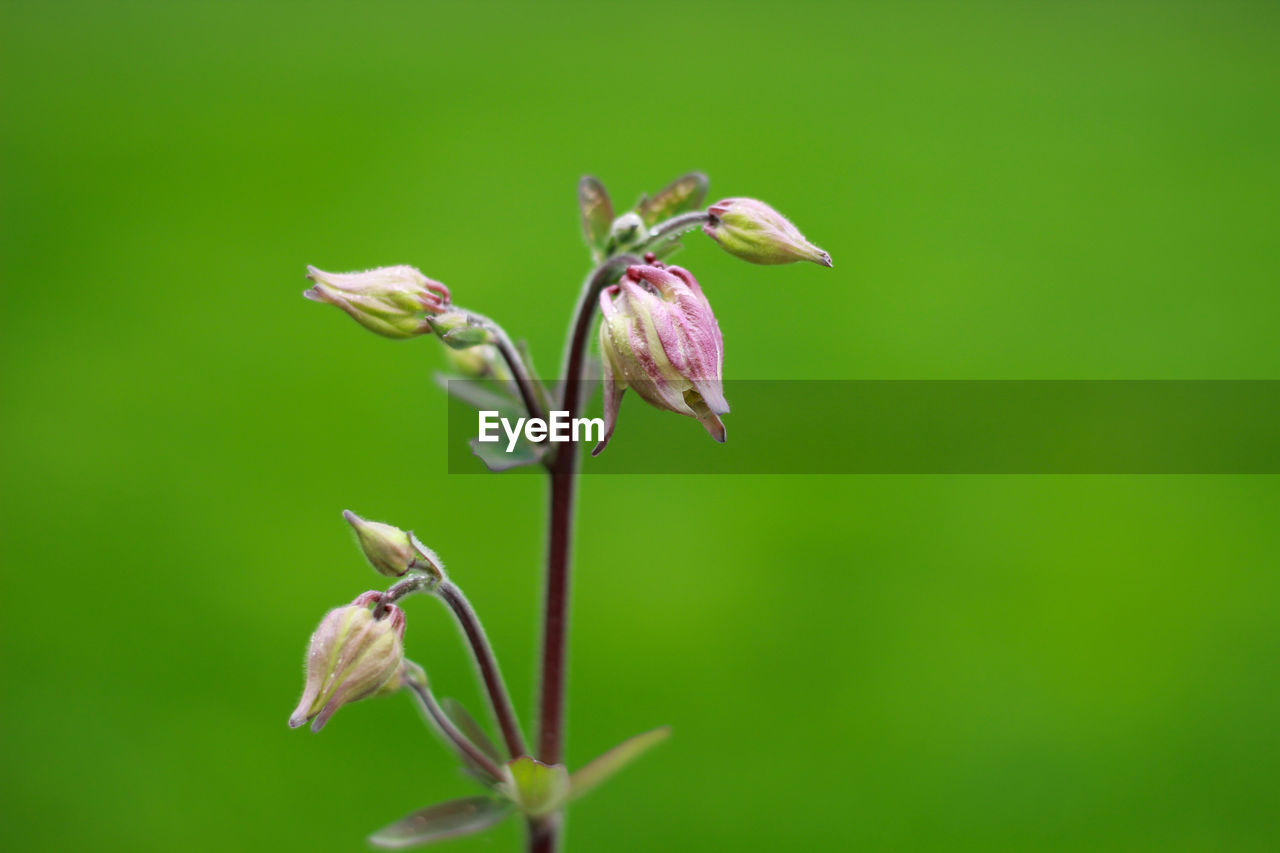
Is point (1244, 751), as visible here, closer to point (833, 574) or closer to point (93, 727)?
point (833, 574)

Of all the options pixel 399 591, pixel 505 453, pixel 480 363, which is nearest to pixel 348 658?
pixel 399 591

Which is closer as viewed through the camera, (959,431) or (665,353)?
(665,353)

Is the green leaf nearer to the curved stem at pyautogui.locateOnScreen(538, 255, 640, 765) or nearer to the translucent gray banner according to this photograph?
the curved stem at pyautogui.locateOnScreen(538, 255, 640, 765)

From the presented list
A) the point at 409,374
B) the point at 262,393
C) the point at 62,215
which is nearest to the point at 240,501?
the point at 262,393

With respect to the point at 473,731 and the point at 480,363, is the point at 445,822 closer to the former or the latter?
the point at 473,731

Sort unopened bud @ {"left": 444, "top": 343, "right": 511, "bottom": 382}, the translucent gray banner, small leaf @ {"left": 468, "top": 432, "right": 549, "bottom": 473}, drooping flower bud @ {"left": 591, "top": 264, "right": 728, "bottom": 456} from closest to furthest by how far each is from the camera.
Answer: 1. drooping flower bud @ {"left": 591, "top": 264, "right": 728, "bottom": 456}
2. small leaf @ {"left": 468, "top": 432, "right": 549, "bottom": 473}
3. unopened bud @ {"left": 444, "top": 343, "right": 511, "bottom": 382}
4. the translucent gray banner

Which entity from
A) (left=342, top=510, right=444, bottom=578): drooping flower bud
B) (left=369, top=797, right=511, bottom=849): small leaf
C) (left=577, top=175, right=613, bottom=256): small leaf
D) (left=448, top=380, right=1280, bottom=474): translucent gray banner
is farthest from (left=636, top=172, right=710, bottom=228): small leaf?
(left=448, top=380, right=1280, bottom=474): translucent gray banner

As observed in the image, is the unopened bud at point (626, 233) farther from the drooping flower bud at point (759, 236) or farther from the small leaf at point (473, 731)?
the small leaf at point (473, 731)
